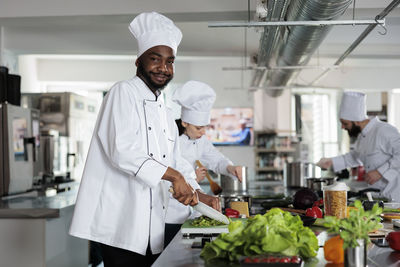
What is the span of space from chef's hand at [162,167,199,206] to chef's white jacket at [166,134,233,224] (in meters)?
0.70

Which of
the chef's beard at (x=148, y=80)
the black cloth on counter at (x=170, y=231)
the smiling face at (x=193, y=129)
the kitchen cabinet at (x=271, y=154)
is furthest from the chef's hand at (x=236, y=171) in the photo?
the kitchen cabinet at (x=271, y=154)

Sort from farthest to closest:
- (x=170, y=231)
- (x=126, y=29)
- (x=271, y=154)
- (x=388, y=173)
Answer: (x=271, y=154)
(x=126, y=29)
(x=388, y=173)
(x=170, y=231)

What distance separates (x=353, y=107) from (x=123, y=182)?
339 cm

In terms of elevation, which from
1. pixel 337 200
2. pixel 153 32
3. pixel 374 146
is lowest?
pixel 337 200

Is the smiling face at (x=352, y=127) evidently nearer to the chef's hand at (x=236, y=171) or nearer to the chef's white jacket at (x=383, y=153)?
the chef's white jacket at (x=383, y=153)

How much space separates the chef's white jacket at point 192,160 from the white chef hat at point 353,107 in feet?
5.39

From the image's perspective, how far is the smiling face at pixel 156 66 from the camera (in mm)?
2227

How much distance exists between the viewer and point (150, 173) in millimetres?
1999

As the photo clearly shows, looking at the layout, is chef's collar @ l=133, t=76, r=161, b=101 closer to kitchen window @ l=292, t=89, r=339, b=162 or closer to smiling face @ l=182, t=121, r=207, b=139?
smiling face @ l=182, t=121, r=207, b=139

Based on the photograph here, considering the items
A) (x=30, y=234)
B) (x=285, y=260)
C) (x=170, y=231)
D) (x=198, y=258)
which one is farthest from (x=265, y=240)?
(x=30, y=234)

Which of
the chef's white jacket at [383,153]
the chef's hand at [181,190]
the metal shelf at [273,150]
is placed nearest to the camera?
the chef's hand at [181,190]

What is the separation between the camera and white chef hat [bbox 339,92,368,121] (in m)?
4.93

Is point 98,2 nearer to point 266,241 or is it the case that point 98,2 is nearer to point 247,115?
point 266,241

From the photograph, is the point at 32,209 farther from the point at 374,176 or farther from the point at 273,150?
the point at 273,150
